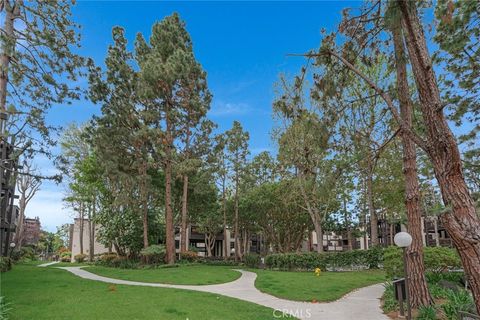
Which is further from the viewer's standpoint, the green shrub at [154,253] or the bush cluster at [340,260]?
the green shrub at [154,253]

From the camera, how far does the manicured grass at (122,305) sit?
706 centimetres

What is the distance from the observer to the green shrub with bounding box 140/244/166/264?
2103cm

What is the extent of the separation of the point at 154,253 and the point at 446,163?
2005 cm

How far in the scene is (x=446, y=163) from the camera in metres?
3.78

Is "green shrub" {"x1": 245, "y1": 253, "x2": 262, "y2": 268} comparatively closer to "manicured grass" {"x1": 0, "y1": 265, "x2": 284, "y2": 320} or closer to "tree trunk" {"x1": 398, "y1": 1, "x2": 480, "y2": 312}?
"manicured grass" {"x1": 0, "y1": 265, "x2": 284, "y2": 320}

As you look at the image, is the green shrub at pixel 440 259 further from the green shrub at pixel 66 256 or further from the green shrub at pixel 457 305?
the green shrub at pixel 66 256

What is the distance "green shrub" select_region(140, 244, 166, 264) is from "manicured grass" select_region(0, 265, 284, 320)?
10.1m

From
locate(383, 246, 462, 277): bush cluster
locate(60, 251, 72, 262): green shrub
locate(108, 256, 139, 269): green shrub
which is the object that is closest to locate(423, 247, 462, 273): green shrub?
locate(383, 246, 462, 277): bush cluster

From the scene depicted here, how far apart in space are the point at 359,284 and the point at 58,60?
499 inches

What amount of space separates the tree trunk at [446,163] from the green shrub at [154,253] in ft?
64.0

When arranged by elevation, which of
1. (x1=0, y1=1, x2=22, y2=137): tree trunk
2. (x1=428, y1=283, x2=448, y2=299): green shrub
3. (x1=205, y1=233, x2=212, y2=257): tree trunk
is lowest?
(x1=205, y1=233, x2=212, y2=257): tree trunk

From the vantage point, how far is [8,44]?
8781 mm

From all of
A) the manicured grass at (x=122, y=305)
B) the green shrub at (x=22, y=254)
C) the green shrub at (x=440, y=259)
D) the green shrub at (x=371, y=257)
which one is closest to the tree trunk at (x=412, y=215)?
the green shrub at (x=440, y=259)

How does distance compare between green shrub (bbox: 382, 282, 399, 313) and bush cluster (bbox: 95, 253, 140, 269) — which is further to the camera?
bush cluster (bbox: 95, 253, 140, 269)
